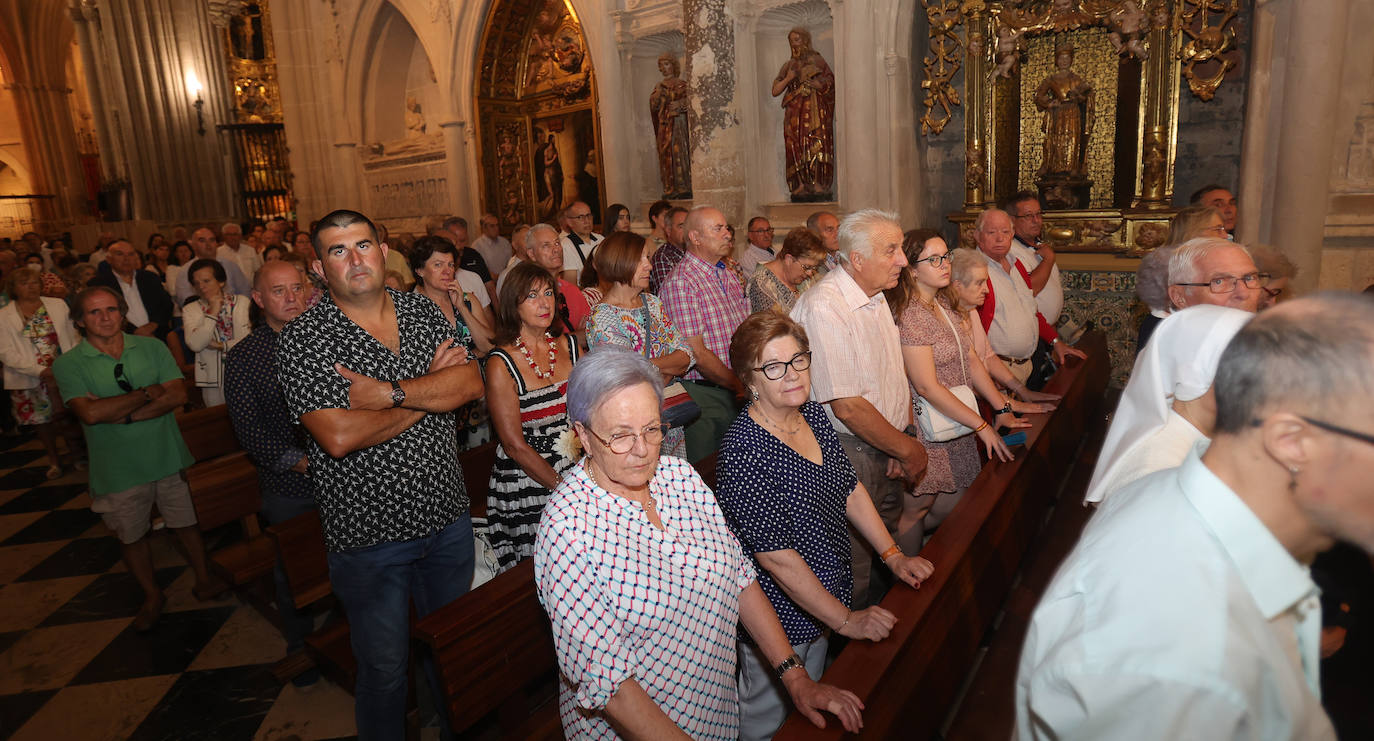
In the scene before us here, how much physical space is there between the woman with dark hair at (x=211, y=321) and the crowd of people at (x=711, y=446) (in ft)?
1.26

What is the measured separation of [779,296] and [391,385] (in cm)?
283

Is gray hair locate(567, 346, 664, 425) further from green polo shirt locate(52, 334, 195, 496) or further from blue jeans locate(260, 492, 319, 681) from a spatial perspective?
green polo shirt locate(52, 334, 195, 496)

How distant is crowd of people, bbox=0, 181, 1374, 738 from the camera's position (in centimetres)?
102

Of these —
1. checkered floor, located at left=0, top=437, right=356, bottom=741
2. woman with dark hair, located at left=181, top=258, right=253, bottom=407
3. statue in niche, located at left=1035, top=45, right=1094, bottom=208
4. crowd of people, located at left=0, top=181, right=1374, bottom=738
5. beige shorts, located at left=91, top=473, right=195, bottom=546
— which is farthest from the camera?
statue in niche, located at left=1035, top=45, right=1094, bottom=208

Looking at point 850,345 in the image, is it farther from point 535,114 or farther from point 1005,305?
point 535,114

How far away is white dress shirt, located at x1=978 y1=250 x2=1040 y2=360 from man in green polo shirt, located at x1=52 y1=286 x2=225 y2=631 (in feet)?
14.4

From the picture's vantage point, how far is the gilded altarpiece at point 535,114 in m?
11.9

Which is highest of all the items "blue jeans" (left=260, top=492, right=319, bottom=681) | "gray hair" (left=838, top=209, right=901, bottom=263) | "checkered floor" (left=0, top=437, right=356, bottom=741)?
"gray hair" (left=838, top=209, right=901, bottom=263)

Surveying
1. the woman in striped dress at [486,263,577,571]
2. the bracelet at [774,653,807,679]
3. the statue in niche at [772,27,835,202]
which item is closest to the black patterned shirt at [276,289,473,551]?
the woman in striped dress at [486,263,577,571]

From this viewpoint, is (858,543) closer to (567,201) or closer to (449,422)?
(449,422)

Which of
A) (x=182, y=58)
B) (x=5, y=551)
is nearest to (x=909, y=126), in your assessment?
(x=5, y=551)

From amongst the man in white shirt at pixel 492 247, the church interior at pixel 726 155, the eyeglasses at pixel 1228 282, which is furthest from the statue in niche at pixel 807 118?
the eyeglasses at pixel 1228 282

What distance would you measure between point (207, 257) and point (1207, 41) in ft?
30.4

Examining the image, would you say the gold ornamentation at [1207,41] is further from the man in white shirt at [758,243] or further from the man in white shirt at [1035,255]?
the man in white shirt at [758,243]
